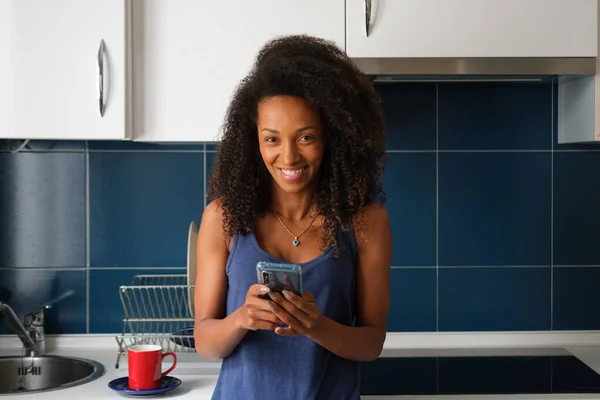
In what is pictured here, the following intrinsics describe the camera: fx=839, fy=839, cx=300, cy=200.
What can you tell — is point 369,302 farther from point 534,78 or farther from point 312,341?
point 534,78

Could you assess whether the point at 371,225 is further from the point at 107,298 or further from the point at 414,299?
the point at 107,298

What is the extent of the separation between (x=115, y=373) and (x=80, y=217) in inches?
A: 20.0

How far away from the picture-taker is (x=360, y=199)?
1515 mm

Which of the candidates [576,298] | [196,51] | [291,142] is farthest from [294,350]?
[576,298]

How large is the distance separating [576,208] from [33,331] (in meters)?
1.59

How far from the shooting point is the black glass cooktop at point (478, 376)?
199cm

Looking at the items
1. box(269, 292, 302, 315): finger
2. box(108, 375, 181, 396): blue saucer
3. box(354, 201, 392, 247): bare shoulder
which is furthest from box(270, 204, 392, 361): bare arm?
box(108, 375, 181, 396): blue saucer

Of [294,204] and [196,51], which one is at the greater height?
[196,51]

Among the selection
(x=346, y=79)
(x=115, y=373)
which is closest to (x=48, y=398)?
(x=115, y=373)

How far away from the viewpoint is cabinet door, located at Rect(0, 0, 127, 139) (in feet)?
6.72

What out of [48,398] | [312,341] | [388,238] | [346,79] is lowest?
[48,398]

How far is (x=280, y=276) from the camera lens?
50.7 inches

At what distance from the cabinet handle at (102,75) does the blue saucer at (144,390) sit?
0.65 m

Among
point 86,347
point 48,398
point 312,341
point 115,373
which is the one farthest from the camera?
point 86,347
